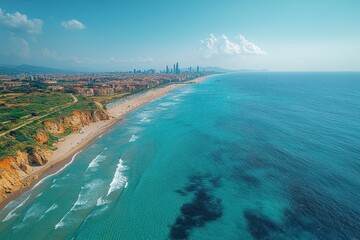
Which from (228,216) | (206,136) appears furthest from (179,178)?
(206,136)

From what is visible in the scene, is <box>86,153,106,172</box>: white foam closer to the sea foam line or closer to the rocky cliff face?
the sea foam line

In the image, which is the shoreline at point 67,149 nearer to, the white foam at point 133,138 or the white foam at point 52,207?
the white foam at point 52,207

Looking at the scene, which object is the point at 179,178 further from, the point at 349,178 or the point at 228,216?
the point at 349,178

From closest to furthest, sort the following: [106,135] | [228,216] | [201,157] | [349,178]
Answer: [228,216]
[349,178]
[201,157]
[106,135]

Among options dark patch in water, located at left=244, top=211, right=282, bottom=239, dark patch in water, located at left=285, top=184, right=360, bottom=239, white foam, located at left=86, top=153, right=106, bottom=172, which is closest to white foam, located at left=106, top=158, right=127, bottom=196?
white foam, located at left=86, top=153, right=106, bottom=172

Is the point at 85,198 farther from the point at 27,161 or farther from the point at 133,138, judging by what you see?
the point at 133,138

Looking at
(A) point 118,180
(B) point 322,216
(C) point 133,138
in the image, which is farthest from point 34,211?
(B) point 322,216

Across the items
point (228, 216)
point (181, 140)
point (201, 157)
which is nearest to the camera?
point (228, 216)
